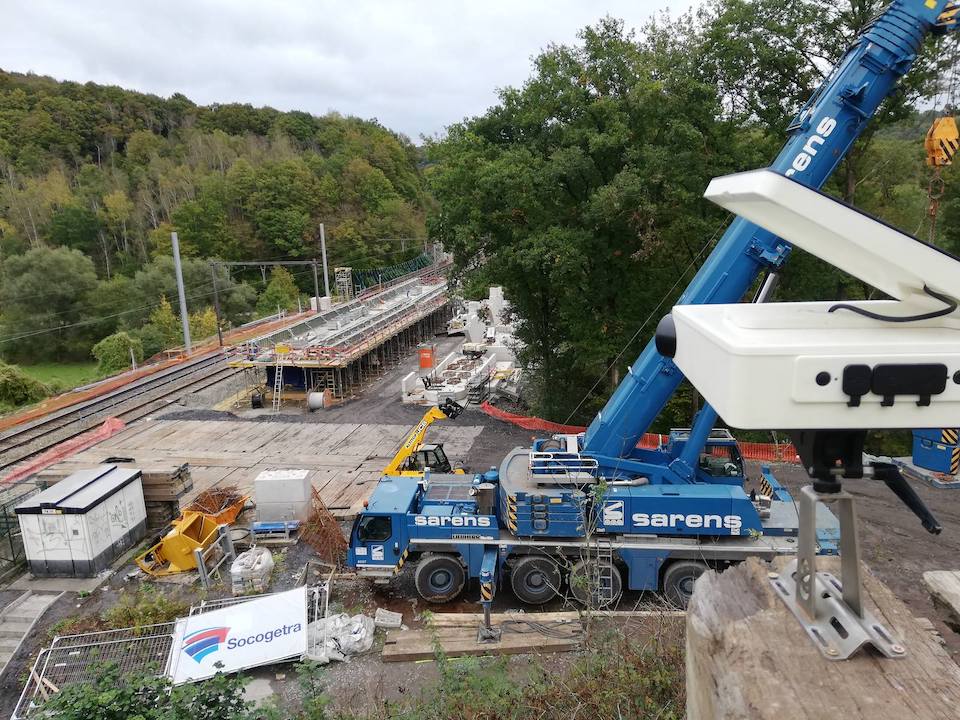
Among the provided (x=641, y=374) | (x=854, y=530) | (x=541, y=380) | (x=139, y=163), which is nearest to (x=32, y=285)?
(x=139, y=163)

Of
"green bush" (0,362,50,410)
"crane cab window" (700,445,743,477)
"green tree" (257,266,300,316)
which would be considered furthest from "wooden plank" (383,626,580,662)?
"green tree" (257,266,300,316)

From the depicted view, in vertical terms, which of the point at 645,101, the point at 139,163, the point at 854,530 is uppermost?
the point at 139,163

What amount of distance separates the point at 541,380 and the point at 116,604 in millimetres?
16170

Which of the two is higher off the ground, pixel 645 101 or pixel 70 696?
pixel 645 101

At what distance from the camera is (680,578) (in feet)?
34.4

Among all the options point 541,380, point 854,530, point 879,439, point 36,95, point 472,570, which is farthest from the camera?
point 36,95

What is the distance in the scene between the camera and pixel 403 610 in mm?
11258

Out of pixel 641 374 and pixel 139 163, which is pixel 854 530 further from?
pixel 139 163

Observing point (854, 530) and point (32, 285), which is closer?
point (854, 530)

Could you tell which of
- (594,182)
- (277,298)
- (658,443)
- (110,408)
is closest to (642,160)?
(594,182)

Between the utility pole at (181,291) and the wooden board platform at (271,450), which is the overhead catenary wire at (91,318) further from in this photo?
the wooden board platform at (271,450)

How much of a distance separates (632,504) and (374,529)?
4.65 meters

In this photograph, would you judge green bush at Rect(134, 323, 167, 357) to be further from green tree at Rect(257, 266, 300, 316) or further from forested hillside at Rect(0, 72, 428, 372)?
green tree at Rect(257, 266, 300, 316)

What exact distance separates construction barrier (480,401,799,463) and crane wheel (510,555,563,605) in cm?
600
